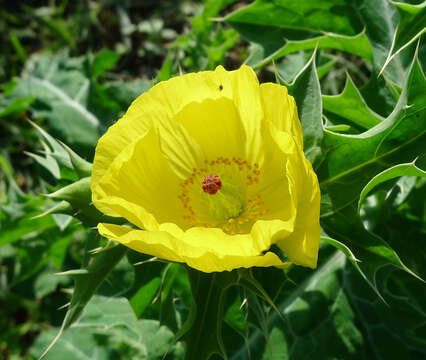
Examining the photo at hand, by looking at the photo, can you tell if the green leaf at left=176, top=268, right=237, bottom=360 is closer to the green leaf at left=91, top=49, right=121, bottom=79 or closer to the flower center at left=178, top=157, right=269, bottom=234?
the flower center at left=178, top=157, right=269, bottom=234

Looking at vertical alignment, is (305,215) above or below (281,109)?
below

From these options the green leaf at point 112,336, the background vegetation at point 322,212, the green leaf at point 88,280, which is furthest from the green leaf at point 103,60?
the green leaf at point 88,280

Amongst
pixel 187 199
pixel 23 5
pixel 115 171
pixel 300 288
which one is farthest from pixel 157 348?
pixel 23 5

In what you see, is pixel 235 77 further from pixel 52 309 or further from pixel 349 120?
pixel 52 309

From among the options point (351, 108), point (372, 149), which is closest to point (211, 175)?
point (372, 149)

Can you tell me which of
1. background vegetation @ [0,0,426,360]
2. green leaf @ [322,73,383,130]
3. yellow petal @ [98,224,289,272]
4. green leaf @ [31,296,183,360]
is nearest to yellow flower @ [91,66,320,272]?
yellow petal @ [98,224,289,272]

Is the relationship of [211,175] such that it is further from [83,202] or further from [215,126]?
[83,202]

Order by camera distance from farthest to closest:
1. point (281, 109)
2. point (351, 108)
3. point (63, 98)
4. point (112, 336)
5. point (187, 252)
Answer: point (63, 98) < point (112, 336) < point (351, 108) < point (281, 109) < point (187, 252)
